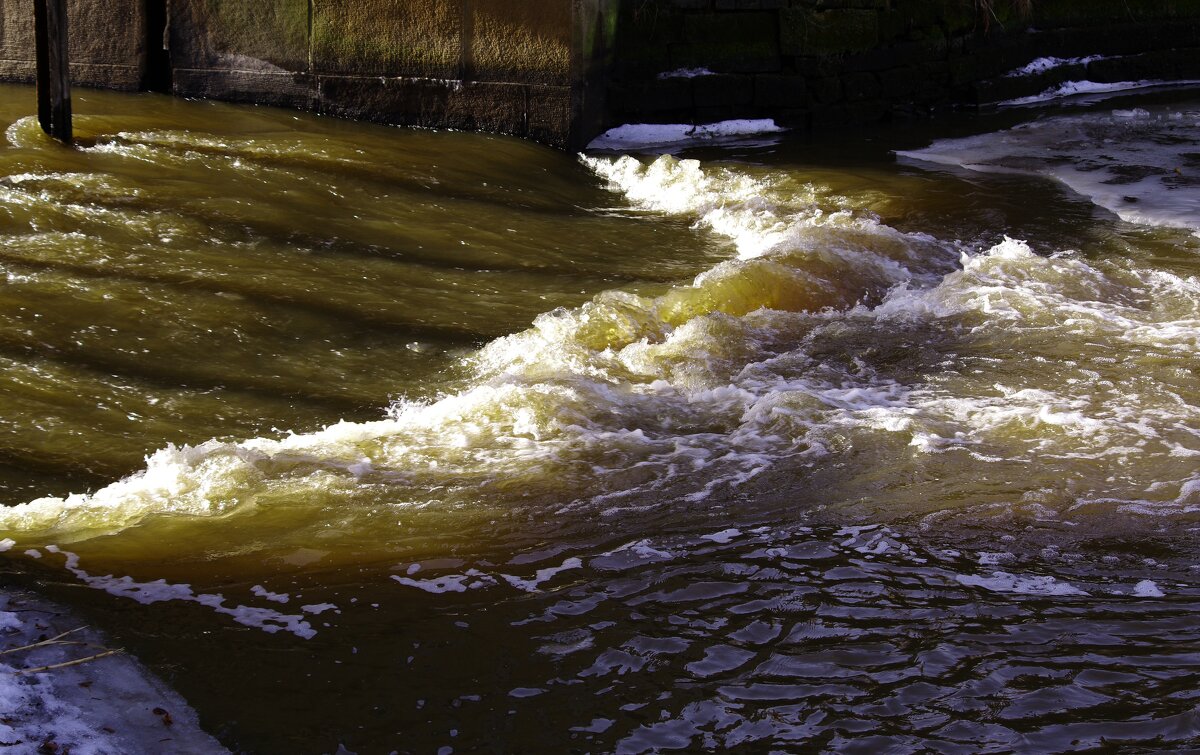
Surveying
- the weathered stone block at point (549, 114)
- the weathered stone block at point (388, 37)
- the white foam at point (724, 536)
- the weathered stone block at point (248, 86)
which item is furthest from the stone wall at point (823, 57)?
the white foam at point (724, 536)

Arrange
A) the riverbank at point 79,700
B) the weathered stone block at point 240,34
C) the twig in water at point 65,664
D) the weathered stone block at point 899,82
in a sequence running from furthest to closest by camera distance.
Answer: the weathered stone block at point 899,82 → the weathered stone block at point 240,34 → the twig in water at point 65,664 → the riverbank at point 79,700

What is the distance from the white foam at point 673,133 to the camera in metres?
10.5

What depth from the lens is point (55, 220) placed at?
23.1ft

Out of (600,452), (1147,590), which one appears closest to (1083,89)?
(600,452)

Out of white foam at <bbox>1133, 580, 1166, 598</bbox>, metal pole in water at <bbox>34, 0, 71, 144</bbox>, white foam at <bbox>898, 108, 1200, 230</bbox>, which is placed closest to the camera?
white foam at <bbox>1133, 580, 1166, 598</bbox>

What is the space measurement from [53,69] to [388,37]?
2.77 meters

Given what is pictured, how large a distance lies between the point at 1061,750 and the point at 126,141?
7.85 meters

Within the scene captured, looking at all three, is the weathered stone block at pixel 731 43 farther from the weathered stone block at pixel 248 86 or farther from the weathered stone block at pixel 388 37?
the weathered stone block at pixel 248 86

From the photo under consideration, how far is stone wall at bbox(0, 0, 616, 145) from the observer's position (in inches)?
389

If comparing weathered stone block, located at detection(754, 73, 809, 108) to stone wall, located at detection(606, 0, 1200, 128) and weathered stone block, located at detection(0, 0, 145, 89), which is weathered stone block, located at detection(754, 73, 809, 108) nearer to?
stone wall, located at detection(606, 0, 1200, 128)

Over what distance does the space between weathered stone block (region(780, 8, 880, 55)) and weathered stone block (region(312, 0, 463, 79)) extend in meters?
3.19

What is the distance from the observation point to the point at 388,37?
33.0ft

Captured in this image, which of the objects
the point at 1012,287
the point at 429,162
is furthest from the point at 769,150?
the point at 1012,287

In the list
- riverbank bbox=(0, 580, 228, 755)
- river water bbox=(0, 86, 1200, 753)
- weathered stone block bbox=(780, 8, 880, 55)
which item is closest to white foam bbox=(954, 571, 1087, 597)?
river water bbox=(0, 86, 1200, 753)
